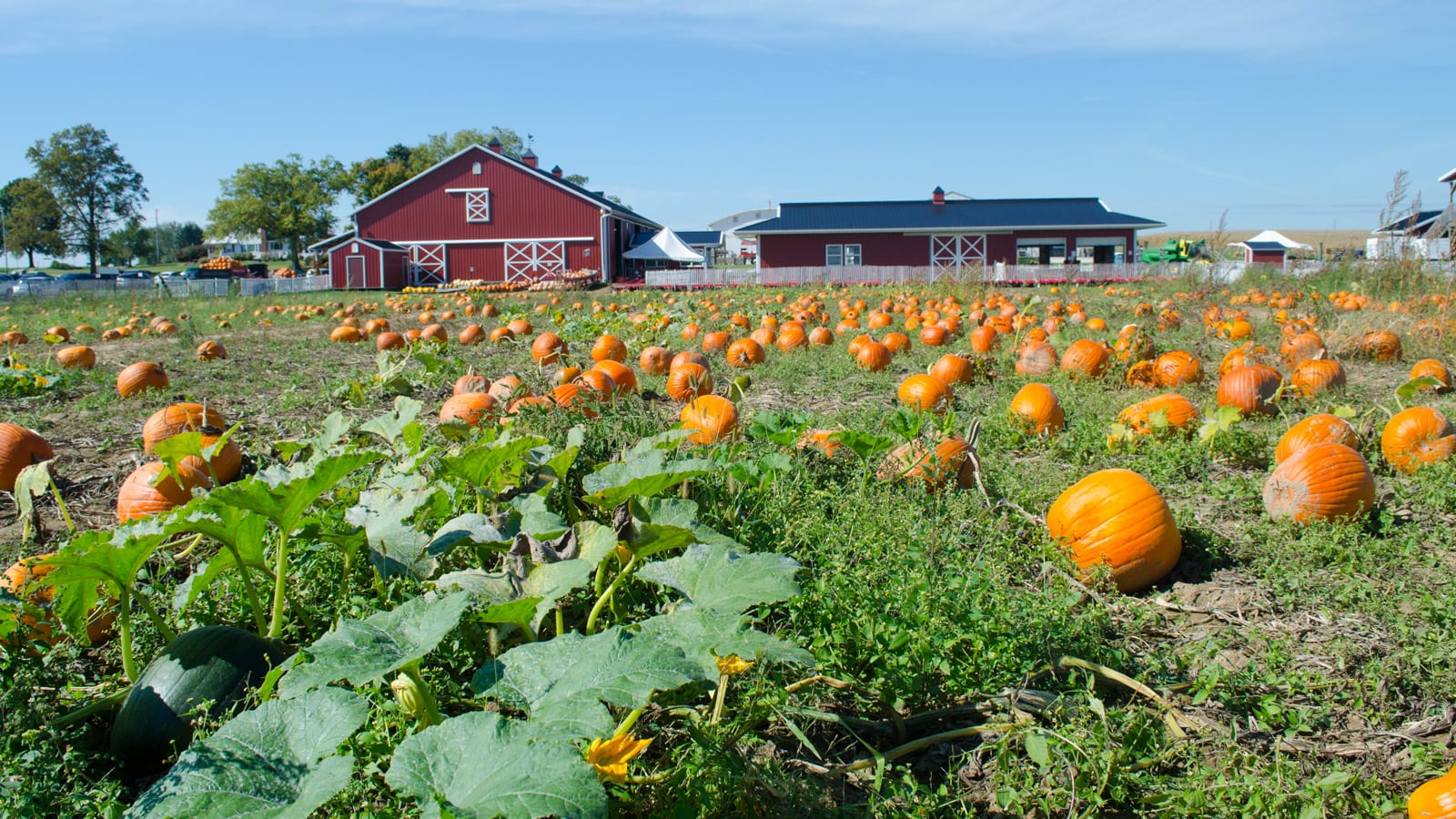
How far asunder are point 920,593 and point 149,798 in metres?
1.90

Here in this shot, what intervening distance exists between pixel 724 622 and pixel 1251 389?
17.8ft

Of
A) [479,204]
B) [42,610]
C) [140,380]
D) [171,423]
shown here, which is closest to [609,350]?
[140,380]

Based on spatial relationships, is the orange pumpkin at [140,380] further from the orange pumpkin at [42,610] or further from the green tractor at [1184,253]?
the green tractor at [1184,253]

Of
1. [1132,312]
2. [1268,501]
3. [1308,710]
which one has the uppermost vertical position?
[1132,312]

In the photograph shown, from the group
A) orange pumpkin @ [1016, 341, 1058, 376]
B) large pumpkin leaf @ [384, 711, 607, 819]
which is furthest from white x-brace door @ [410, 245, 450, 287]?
large pumpkin leaf @ [384, 711, 607, 819]

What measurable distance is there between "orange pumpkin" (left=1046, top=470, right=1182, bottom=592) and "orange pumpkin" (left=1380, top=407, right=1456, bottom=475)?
2010 millimetres

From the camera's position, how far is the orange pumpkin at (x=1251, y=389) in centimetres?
597

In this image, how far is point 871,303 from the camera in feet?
57.1

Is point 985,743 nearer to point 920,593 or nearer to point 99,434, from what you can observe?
point 920,593

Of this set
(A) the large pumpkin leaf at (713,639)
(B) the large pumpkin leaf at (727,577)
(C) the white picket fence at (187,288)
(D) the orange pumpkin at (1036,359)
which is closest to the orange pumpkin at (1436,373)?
(D) the orange pumpkin at (1036,359)

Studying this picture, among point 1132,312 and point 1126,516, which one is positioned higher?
point 1132,312

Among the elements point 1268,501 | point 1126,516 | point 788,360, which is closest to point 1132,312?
point 788,360

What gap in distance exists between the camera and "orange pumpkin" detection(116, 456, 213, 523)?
11.8 feet

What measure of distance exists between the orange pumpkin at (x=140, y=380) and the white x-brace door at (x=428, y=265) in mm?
31916
